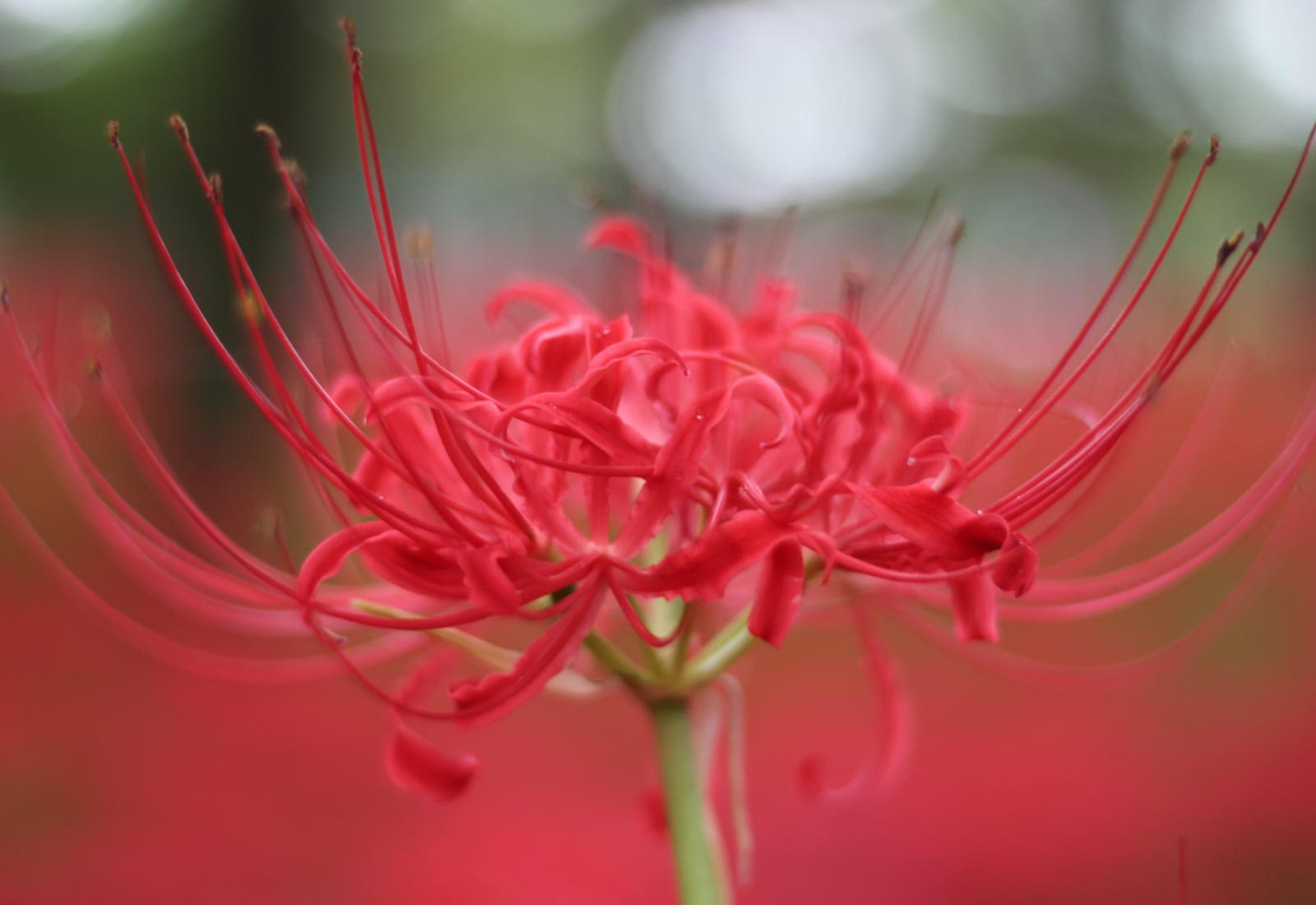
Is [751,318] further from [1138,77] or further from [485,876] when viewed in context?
[1138,77]

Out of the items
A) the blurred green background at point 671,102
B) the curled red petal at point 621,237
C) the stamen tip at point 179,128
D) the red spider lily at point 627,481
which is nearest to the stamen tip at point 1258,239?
the red spider lily at point 627,481

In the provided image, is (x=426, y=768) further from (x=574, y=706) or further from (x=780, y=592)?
(x=574, y=706)

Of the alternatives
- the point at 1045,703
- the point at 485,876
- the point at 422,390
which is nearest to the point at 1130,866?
the point at 1045,703

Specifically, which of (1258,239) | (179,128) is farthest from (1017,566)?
(179,128)

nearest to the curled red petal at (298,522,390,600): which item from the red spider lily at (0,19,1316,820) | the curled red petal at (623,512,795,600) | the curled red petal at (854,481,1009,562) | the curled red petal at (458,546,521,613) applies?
the red spider lily at (0,19,1316,820)

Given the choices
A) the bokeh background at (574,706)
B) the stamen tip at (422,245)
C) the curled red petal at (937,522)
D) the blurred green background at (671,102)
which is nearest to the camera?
the curled red petal at (937,522)

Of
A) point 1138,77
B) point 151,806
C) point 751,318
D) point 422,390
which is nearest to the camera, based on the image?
point 422,390

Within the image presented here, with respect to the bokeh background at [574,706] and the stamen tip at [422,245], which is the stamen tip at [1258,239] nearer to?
the bokeh background at [574,706]
